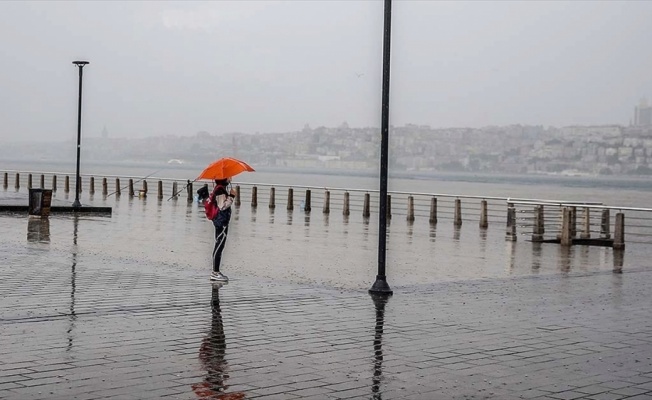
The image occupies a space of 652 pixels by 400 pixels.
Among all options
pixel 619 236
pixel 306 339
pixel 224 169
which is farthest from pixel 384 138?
pixel 619 236

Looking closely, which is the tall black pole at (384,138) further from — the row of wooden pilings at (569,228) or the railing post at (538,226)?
the railing post at (538,226)

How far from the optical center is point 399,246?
24.5 meters

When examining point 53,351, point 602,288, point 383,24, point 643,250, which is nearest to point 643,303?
point 602,288

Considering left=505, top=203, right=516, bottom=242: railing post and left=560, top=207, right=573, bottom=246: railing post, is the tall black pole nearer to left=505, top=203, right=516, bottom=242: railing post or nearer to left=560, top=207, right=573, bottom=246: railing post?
left=560, top=207, right=573, bottom=246: railing post

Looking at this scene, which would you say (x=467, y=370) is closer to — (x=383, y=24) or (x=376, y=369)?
(x=376, y=369)

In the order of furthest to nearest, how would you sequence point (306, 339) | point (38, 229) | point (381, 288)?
1. point (38, 229)
2. point (381, 288)
3. point (306, 339)

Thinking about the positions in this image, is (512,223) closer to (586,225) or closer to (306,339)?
(586,225)

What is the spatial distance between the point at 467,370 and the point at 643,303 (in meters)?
6.09

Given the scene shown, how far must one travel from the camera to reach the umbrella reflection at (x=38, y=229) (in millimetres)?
21959

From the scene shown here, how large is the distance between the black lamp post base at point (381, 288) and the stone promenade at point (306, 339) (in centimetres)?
15

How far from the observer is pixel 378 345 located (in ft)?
33.2

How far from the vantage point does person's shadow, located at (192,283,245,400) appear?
25.1 ft

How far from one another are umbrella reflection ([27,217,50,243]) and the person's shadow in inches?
435

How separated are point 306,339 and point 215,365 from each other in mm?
1668
